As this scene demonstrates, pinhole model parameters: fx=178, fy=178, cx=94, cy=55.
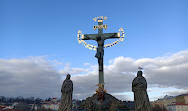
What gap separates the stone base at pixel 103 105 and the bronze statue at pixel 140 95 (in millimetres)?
2828

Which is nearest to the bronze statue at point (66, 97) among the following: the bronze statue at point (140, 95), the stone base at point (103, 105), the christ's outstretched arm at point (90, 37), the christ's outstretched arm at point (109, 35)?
the stone base at point (103, 105)

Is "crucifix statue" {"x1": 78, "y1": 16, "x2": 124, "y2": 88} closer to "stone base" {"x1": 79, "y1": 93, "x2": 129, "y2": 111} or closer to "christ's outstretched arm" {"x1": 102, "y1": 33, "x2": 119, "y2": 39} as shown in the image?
"christ's outstretched arm" {"x1": 102, "y1": 33, "x2": 119, "y2": 39}

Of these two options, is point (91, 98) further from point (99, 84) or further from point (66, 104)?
point (66, 104)

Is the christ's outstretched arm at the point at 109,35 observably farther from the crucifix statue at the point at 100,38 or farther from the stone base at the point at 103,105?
the stone base at the point at 103,105

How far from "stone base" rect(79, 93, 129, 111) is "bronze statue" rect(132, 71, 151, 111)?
283cm

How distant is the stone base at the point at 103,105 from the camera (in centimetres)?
1134

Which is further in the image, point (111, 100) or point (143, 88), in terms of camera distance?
point (111, 100)

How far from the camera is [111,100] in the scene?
467 inches

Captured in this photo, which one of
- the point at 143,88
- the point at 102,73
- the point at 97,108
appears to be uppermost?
the point at 102,73

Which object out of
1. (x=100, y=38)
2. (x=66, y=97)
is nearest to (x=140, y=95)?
(x=66, y=97)

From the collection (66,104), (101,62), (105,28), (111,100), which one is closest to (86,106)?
(111,100)

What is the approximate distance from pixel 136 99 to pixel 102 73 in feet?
16.5

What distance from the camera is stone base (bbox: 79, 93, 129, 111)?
11344mm

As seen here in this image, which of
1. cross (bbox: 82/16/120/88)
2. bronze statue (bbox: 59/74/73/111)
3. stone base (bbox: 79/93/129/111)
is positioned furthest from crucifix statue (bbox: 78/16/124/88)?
bronze statue (bbox: 59/74/73/111)
